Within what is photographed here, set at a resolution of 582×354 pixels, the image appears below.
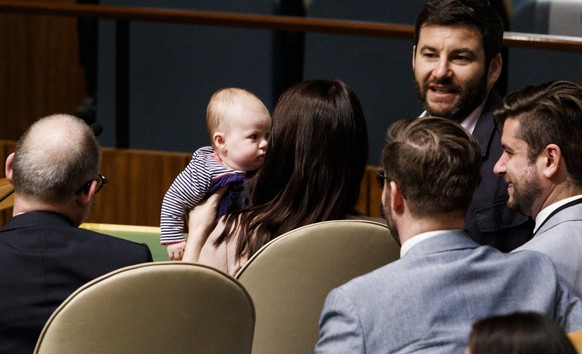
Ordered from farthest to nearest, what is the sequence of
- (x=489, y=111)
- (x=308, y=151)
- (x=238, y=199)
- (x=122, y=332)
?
(x=238, y=199) < (x=489, y=111) < (x=308, y=151) < (x=122, y=332)

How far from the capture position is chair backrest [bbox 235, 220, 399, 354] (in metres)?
2.05

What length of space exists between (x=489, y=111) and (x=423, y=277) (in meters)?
1.07

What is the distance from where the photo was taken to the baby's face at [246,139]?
2.93 metres

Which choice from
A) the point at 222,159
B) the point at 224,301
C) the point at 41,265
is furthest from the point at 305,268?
the point at 222,159

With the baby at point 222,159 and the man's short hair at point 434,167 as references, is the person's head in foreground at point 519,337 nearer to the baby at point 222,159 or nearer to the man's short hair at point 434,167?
the man's short hair at point 434,167

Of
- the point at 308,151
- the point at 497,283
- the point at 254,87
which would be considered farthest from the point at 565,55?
the point at 497,283

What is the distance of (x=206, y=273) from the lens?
1.81 metres

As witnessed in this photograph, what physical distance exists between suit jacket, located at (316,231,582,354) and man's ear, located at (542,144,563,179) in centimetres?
48

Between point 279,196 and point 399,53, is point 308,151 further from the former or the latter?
point 399,53

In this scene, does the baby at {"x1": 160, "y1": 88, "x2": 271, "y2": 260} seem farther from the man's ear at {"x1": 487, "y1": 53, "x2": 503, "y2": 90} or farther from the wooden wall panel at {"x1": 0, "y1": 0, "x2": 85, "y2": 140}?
the wooden wall panel at {"x1": 0, "y1": 0, "x2": 85, "y2": 140}

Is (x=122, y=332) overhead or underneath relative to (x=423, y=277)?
underneath

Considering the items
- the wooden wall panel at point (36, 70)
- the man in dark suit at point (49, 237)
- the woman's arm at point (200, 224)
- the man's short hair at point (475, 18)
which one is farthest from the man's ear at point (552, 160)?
the wooden wall panel at point (36, 70)

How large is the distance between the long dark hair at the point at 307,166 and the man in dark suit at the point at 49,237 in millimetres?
354

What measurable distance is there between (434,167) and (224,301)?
0.42m
